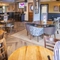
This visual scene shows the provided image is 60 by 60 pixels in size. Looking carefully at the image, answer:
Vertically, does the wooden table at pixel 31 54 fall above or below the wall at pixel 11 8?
below

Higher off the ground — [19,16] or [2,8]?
[2,8]

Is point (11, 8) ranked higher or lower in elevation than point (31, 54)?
higher

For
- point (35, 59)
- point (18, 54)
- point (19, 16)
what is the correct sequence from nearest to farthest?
point (35, 59)
point (18, 54)
point (19, 16)

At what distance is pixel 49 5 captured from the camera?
10.5m

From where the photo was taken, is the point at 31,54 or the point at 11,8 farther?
the point at 11,8

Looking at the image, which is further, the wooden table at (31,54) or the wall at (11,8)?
the wall at (11,8)

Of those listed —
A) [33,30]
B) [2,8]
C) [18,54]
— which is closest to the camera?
[18,54]

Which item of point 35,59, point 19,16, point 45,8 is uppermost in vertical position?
point 45,8

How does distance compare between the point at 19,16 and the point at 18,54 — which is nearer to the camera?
the point at 18,54

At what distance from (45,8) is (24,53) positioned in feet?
31.7

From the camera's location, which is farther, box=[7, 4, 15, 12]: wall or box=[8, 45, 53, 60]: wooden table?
box=[7, 4, 15, 12]: wall

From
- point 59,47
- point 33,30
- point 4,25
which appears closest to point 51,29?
point 33,30

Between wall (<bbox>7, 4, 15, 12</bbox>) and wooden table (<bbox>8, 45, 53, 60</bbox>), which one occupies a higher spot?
wall (<bbox>7, 4, 15, 12</bbox>)

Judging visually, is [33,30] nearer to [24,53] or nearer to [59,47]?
[24,53]
